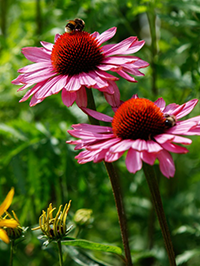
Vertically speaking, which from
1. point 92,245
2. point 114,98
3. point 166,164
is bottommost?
point 92,245

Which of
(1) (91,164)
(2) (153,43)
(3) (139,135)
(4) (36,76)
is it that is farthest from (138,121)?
(2) (153,43)

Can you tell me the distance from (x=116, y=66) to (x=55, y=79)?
13 cm

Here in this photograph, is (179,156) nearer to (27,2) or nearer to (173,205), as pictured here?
(173,205)

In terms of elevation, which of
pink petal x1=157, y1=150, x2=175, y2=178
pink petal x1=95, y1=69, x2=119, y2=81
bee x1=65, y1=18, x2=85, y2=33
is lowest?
pink petal x1=157, y1=150, x2=175, y2=178

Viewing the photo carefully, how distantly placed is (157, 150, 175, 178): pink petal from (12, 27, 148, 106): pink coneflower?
0.16 m

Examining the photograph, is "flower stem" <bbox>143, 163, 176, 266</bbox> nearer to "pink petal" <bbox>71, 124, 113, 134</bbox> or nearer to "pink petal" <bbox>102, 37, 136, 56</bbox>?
"pink petal" <bbox>71, 124, 113, 134</bbox>

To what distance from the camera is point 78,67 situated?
0.84 meters

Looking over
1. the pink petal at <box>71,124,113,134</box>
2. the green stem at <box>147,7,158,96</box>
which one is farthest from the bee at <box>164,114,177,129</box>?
the green stem at <box>147,7,158,96</box>

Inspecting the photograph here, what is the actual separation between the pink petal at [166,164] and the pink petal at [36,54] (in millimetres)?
366

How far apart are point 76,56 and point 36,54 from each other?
0.11m

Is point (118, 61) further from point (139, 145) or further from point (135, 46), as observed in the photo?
point (139, 145)

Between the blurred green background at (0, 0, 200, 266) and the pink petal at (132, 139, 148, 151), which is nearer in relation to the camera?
the pink petal at (132, 139, 148, 151)

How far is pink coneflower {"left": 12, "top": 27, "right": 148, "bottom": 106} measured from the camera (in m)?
0.78

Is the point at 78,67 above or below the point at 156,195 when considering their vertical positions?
above
